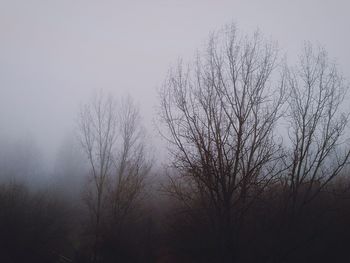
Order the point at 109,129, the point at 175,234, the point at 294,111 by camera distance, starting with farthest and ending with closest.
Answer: the point at 109,129 → the point at 175,234 → the point at 294,111

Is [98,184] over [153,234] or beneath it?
over

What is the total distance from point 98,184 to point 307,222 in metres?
11.1

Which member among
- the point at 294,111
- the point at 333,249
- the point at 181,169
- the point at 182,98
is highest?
the point at 294,111

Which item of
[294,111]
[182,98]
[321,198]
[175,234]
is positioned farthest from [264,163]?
[175,234]

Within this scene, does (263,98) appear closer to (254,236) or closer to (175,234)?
(254,236)

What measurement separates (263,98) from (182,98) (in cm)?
239

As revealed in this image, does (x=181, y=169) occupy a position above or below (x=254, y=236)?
above

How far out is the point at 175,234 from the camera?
1852 centimetres

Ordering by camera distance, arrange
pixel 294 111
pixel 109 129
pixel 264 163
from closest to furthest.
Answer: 1. pixel 264 163
2. pixel 294 111
3. pixel 109 129

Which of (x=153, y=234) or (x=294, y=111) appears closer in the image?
(x=294, y=111)

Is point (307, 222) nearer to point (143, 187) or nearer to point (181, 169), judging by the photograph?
point (181, 169)

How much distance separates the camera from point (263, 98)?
10.2 m

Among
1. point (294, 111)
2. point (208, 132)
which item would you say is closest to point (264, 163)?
point (208, 132)

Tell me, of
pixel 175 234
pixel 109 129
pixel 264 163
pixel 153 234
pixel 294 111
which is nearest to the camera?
pixel 264 163
